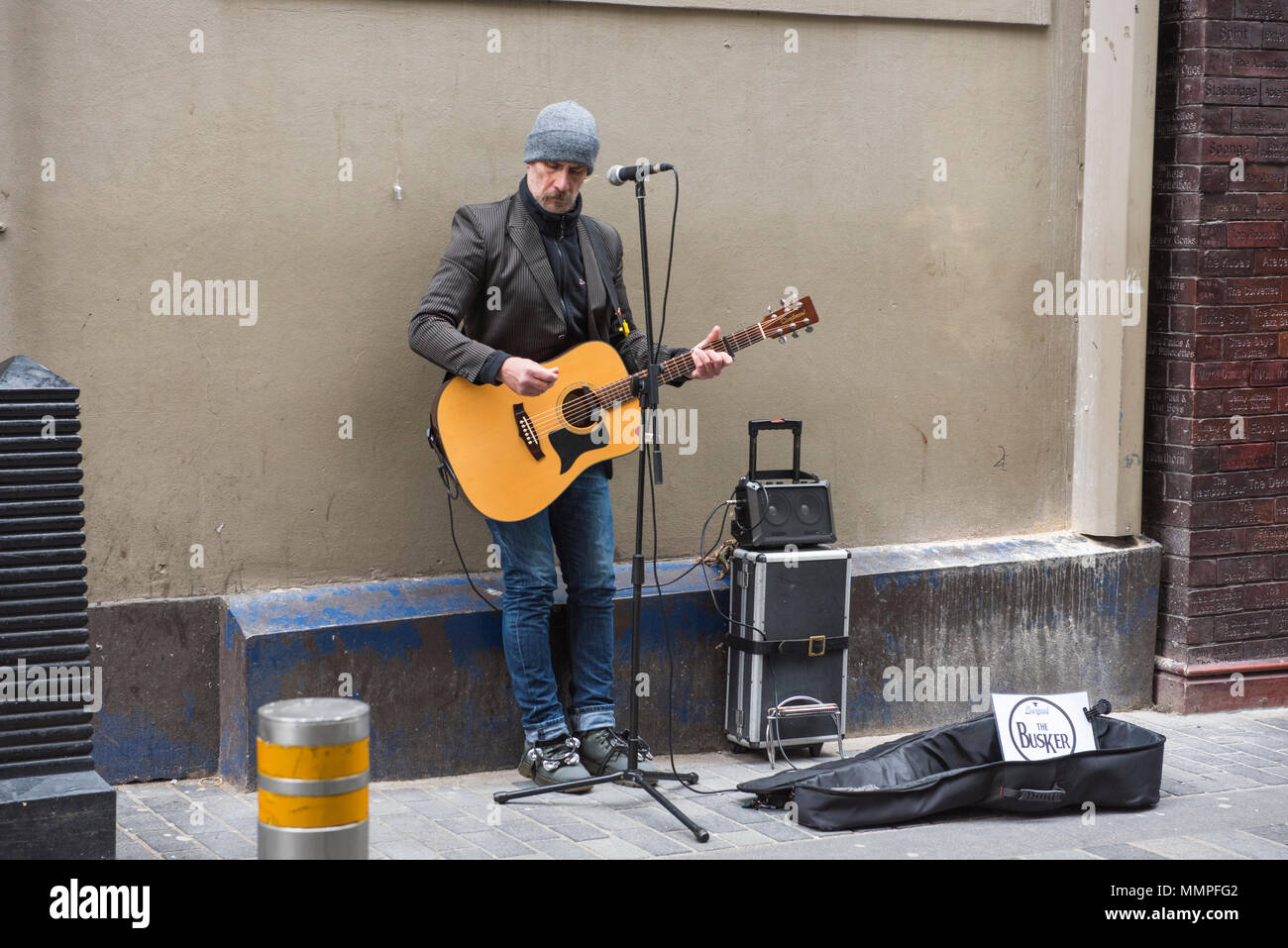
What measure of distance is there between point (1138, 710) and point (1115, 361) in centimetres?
149

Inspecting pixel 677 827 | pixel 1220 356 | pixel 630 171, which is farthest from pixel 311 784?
pixel 1220 356

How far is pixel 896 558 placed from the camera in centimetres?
622

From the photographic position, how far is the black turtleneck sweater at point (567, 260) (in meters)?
5.25

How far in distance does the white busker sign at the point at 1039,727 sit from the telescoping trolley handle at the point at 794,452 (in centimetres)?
113

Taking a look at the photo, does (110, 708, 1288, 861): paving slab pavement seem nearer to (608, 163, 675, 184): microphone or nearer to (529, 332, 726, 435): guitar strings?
(529, 332, 726, 435): guitar strings

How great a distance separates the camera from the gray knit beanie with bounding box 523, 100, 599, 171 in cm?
507

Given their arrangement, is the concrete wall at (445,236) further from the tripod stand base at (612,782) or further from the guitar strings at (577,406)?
the tripod stand base at (612,782)

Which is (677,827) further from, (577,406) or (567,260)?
(567,260)

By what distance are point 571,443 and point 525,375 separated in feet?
1.17

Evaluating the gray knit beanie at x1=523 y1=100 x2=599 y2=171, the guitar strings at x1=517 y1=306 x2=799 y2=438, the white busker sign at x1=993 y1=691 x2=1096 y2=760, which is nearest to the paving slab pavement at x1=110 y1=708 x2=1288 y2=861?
the white busker sign at x1=993 y1=691 x2=1096 y2=760

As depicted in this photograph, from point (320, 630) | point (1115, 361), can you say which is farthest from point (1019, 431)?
point (320, 630)

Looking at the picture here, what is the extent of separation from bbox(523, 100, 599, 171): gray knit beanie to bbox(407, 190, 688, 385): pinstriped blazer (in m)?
0.24

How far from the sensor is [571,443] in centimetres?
521

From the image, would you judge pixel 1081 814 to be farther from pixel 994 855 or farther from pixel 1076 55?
pixel 1076 55
